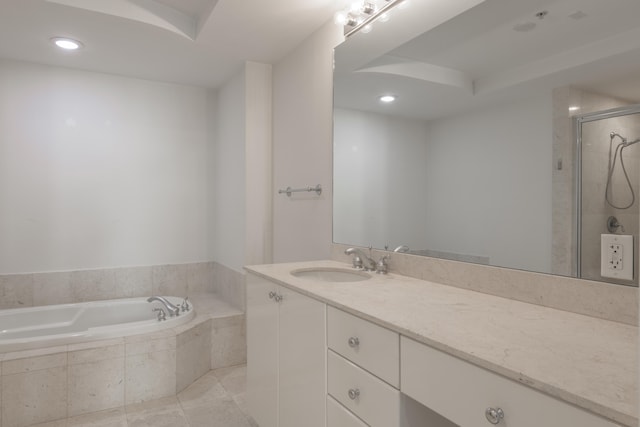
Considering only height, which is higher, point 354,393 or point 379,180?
point 379,180

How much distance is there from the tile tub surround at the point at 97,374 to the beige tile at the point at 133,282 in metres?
0.96

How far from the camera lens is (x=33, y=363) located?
2109 millimetres

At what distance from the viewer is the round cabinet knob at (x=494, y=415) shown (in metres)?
0.75

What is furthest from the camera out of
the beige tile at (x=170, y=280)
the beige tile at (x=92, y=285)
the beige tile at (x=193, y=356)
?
the beige tile at (x=170, y=280)

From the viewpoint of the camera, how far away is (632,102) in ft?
3.31

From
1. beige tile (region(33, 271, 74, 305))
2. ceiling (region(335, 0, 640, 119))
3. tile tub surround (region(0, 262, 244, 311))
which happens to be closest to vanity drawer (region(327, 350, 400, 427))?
ceiling (region(335, 0, 640, 119))

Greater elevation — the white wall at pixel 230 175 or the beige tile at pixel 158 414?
the white wall at pixel 230 175

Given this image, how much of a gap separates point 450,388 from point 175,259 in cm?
318

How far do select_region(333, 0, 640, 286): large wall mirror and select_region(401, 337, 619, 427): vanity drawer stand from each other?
1.82 ft

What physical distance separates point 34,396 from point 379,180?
7.31ft

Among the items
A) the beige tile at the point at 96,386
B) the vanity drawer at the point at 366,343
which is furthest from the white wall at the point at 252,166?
the vanity drawer at the point at 366,343

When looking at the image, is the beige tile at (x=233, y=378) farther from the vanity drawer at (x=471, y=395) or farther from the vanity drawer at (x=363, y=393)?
the vanity drawer at (x=471, y=395)

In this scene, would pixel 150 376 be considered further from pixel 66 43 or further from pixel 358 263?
pixel 66 43

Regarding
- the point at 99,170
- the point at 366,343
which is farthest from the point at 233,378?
the point at 99,170
